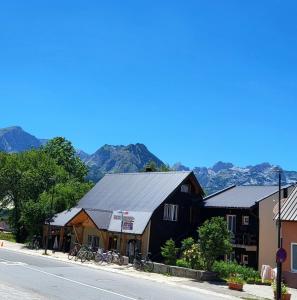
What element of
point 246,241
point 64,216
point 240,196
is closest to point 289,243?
point 246,241

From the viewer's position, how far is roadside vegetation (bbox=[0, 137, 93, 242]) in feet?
181

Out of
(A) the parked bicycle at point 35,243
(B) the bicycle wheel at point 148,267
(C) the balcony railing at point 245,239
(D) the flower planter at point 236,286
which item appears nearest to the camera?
(D) the flower planter at point 236,286

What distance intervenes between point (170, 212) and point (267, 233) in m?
8.91

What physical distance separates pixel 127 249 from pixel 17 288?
1039 inches

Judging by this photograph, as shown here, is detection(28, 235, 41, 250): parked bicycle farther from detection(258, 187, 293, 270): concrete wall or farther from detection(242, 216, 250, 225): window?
detection(258, 187, 293, 270): concrete wall

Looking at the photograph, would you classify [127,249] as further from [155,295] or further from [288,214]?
[155,295]

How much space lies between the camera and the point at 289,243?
103 feet

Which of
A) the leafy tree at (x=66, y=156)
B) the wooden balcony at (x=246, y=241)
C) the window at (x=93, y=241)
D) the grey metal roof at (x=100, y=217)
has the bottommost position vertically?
the window at (x=93, y=241)

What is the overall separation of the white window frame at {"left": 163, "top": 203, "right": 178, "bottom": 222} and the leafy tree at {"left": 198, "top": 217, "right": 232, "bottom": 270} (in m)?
14.6

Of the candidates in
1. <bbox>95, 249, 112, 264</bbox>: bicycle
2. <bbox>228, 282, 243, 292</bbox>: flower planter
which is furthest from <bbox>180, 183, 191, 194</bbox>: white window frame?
<bbox>228, 282, 243, 292</bbox>: flower planter

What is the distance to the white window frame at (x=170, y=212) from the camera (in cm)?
4656

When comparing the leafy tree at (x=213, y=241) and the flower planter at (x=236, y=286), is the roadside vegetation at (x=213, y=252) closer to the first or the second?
the leafy tree at (x=213, y=241)

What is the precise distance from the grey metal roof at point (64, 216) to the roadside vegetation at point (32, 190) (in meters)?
0.83

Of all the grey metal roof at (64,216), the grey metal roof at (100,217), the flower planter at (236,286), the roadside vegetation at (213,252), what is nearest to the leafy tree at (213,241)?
the roadside vegetation at (213,252)
